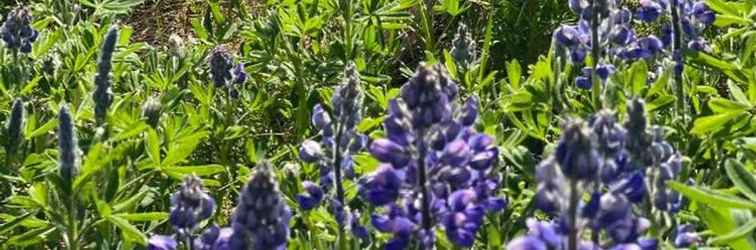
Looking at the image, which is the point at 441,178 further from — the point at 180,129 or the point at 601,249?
the point at 180,129

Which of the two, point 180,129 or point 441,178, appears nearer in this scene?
point 441,178

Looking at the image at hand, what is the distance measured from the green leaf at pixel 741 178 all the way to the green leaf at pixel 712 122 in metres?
0.62

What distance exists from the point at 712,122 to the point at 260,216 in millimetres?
1337

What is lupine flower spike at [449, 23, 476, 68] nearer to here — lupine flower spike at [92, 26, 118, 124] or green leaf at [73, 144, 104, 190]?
lupine flower spike at [92, 26, 118, 124]

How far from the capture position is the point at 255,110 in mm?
3992

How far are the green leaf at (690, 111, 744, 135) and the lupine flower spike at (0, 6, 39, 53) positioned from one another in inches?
83.1

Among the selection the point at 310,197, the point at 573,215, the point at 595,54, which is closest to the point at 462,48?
the point at 595,54

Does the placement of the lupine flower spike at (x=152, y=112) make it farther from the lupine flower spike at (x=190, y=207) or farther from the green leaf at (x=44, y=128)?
the lupine flower spike at (x=190, y=207)

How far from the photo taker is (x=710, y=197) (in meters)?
1.93

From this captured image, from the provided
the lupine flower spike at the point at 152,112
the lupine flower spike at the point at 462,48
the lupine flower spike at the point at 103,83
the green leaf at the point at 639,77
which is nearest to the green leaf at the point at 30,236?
the lupine flower spike at the point at 103,83

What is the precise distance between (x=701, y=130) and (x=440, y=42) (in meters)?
2.34

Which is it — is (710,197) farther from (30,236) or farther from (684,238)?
(30,236)

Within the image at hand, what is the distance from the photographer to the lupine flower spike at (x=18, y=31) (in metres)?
3.64

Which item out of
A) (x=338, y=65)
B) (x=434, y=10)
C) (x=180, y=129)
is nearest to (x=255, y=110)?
(x=338, y=65)
